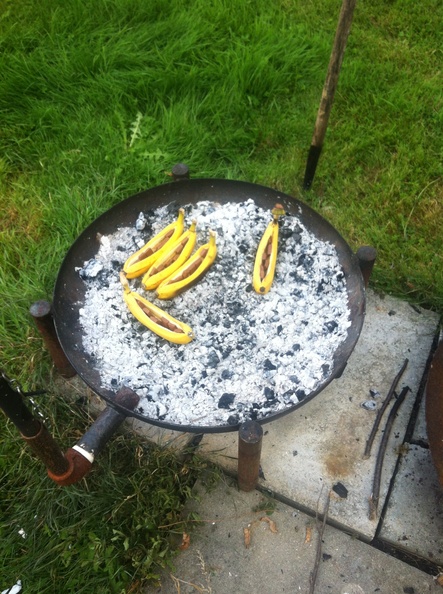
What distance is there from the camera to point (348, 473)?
246 cm

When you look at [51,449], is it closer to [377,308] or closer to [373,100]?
[377,308]

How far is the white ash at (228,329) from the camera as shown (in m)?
2.30

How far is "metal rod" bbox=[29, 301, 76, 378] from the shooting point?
2340mm

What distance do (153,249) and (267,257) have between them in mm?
567

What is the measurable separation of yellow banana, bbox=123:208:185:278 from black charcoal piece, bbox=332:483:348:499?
4.40 ft

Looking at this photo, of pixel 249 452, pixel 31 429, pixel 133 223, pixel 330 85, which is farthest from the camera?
pixel 330 85

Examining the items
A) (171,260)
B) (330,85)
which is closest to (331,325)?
(171,260)

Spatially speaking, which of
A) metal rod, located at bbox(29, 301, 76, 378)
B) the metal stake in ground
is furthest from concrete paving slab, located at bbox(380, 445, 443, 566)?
the metal stake in ground

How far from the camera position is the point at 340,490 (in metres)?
2.42

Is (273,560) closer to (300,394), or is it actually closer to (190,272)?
(300,394)

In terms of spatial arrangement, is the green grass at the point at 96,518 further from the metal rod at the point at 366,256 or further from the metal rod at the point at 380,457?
the metal rod at the point at 366,256

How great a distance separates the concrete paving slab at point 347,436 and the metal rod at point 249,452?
0.15 m

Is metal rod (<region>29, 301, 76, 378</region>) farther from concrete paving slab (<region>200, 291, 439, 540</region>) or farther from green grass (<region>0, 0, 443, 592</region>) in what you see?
concrete paving slab (<region>200, 291, 439, 540</region>)

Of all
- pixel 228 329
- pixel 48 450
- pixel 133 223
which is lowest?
pixel 48 450
